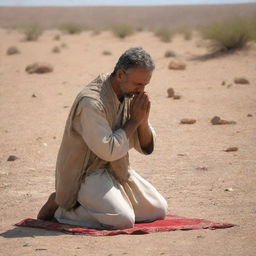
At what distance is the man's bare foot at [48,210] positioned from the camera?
5375 mm

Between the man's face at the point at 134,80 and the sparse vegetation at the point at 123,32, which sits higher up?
the sparse vegetation at the point at 123,32

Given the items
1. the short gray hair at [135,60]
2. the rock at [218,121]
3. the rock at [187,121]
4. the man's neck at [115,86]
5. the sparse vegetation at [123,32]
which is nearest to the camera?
the short gray hair at [135,60]

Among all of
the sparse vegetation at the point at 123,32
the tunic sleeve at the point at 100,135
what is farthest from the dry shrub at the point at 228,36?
the tunic sleeve at the point at 100,135

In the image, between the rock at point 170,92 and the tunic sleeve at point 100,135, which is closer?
the tunic sleeve at point 100,135

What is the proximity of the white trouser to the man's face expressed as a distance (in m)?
0.64

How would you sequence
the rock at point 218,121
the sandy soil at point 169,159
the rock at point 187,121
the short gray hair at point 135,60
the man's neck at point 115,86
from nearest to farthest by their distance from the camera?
the sandy soil at point 169,159
the short gray hair at point 135,60
the man's neck at point 115,86
the rock at point 218,121
the rock at point 187,121

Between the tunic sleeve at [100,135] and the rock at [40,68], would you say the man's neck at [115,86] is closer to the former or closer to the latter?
the tunic sleeve at [100,135]

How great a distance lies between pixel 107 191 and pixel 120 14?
3338 inches

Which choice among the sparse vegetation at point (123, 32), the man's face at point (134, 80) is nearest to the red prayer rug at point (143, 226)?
the man's face at point (134, 80)

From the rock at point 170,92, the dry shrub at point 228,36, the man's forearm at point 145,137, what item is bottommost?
the man's forearm at point 145,137

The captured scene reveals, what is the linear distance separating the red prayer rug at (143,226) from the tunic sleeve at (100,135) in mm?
502

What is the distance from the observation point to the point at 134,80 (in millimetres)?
4941

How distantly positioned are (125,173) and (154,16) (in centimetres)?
8175

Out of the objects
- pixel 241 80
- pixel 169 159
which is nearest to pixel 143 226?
pixel 169 159
